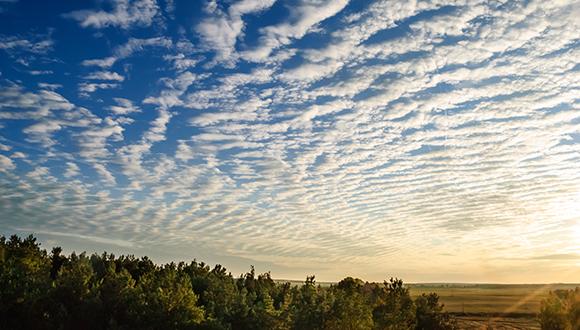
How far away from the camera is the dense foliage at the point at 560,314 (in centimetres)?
3648

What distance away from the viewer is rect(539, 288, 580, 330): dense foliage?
36481 mm

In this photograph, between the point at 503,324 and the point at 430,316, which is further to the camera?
the point at 503,324

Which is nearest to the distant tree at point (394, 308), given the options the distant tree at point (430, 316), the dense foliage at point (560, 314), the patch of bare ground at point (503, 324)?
the distant tree at point (430, 316)

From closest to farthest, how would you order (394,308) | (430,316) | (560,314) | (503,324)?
1. (394,308)
2. (430,316)
3. (560,314)
4. (503,324)

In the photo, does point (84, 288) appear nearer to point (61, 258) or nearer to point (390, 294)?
point (390, 294)

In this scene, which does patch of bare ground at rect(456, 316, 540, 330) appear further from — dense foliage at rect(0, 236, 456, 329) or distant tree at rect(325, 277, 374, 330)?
dense foliage at rect(0, 236, 456, 329)

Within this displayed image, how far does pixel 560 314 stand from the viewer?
121ft

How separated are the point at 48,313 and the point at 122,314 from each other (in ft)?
10.8

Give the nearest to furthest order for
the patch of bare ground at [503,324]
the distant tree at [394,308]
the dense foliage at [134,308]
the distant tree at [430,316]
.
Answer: the dense foliage at [134,308]
the distant tree at [394,308]
the distant tree at [430,316]
the patch of bare ground at [503,324]

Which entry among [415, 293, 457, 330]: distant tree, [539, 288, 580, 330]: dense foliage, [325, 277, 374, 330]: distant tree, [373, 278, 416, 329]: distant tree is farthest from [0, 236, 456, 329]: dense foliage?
[539, 288, 580, 330]: dense foliage

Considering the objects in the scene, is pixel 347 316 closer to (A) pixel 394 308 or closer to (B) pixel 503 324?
(A) pixel 394 308

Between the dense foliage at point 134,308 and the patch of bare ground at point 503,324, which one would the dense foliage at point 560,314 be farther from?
the patch of bare ground at point 503,324

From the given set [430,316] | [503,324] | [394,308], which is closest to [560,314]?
[430,316]

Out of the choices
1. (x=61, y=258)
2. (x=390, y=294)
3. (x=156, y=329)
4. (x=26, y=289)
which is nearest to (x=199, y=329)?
(x=156, y=329)
